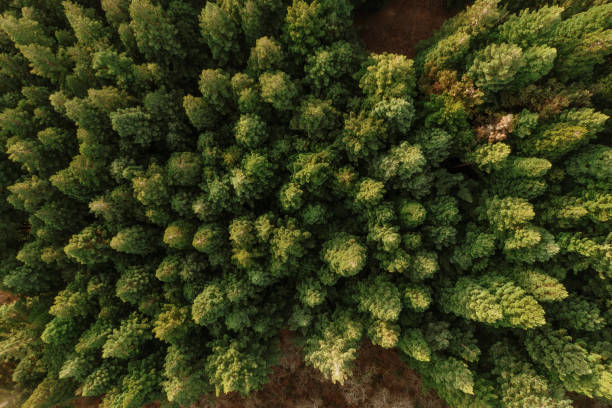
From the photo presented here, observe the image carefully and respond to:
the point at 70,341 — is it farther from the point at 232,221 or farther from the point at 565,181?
the point at 565,181

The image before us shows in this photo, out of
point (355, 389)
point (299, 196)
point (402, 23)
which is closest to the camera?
point (299, 196)

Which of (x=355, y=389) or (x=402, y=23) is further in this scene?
(x=402, y=23)

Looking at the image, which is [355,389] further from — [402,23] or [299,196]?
[402,23]

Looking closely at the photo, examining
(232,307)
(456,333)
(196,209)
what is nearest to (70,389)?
(232,307)

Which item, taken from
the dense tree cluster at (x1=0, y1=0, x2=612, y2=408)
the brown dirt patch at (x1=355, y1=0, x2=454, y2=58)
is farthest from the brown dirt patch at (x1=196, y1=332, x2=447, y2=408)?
the brown dirt patch at (x1=355, y1=0, x2=454, y2=58)

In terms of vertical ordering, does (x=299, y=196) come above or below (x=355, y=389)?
above

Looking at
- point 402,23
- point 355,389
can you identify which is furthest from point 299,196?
point 402,23
